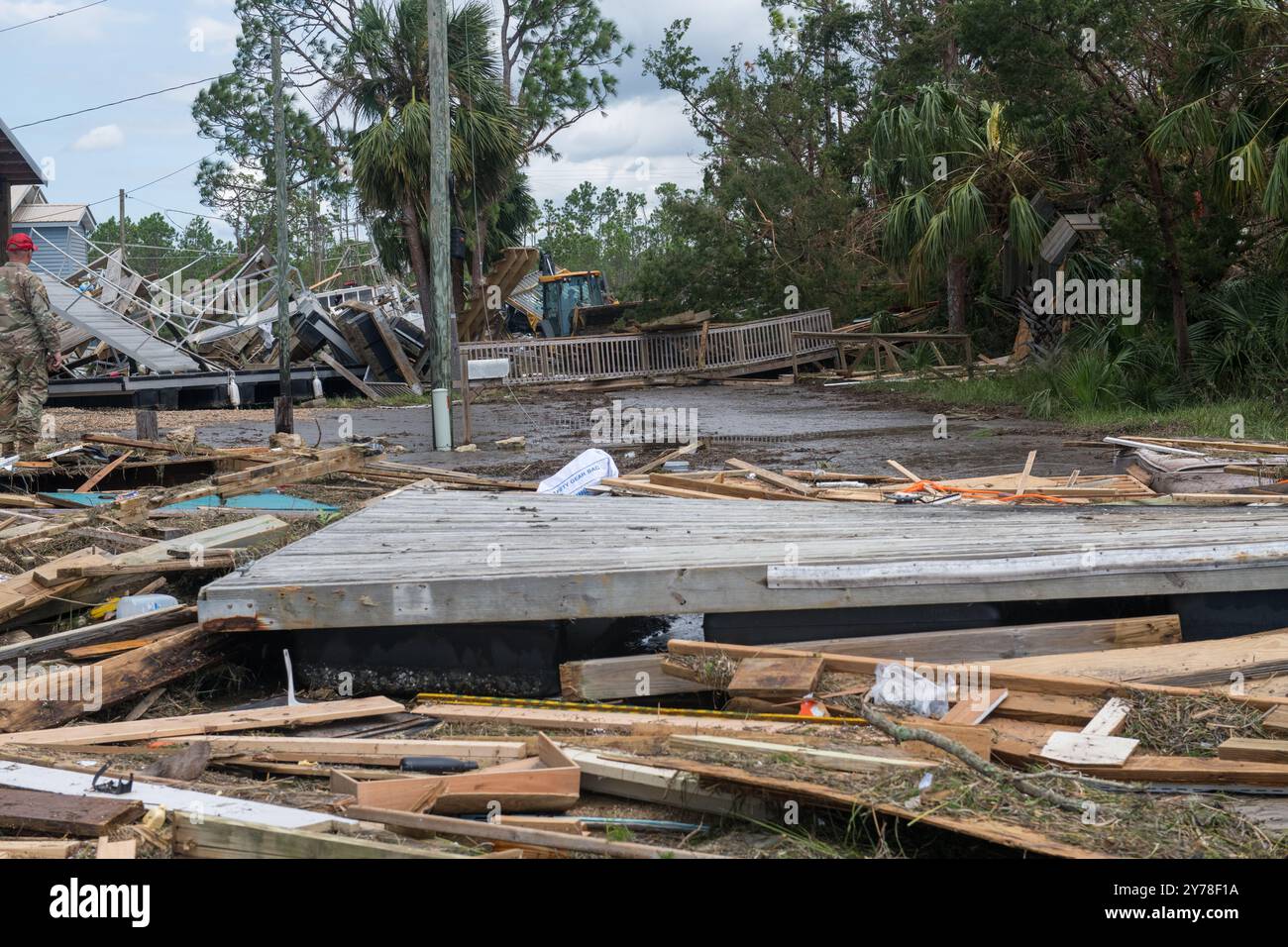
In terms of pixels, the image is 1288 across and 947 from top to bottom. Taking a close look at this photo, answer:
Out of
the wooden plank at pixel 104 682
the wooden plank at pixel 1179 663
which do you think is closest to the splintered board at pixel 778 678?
the wooden plank at pixel 1179 663

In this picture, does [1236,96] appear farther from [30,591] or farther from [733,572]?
[30,591]

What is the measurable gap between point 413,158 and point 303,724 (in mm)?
22399

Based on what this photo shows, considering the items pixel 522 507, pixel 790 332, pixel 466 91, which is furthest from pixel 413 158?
pixel 522 507

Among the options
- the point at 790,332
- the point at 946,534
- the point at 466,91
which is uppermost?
the point at 466,91

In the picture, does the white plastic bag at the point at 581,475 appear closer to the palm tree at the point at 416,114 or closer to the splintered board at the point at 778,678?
the splintered board at the point at 778,678

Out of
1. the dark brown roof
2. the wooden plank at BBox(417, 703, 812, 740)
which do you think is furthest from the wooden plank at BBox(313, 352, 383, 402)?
the wooden plank at BBox(417, 703, 812, 740)

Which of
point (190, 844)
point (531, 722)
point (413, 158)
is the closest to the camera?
point (190, 844)

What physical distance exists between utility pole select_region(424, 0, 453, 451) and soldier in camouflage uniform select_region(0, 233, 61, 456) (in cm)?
434

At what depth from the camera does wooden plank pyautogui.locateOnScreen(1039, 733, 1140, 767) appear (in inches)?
153

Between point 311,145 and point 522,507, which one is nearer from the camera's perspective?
point 522,507

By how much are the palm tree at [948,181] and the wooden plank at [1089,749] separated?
649 inches

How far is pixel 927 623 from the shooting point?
17.5 ft
